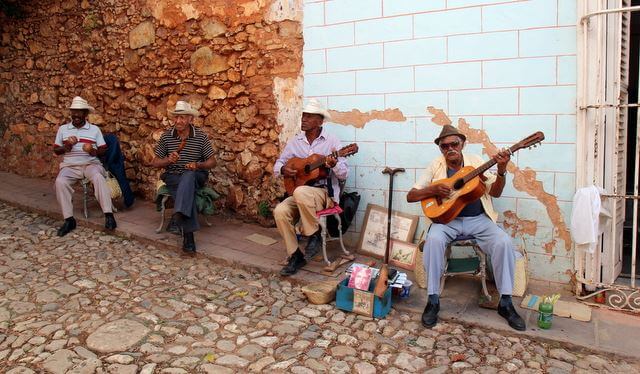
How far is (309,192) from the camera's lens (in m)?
4.34

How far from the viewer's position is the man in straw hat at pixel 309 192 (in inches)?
171

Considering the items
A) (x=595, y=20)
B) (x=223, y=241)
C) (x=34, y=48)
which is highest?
(x=34, y=48)

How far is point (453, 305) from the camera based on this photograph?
3723 millimetres

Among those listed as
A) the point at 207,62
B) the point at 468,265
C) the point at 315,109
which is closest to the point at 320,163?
the point at 315,109

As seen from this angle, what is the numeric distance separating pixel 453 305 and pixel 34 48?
288 inches

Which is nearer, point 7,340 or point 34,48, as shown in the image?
point 7,340

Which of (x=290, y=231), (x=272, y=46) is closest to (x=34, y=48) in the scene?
(x=272, y=46)

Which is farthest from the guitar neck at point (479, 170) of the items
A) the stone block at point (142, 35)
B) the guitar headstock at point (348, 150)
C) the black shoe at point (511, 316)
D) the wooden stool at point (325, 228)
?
the stone block at point (142, 35)

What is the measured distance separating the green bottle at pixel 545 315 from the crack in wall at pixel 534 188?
788 mm

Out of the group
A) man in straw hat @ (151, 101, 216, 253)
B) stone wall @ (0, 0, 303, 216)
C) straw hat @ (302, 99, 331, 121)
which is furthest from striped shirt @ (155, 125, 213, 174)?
straw hat @ (302, 99, 331, 121)

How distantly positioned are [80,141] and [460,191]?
4329 millimetres

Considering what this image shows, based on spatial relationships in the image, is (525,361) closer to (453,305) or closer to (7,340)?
(453,305)

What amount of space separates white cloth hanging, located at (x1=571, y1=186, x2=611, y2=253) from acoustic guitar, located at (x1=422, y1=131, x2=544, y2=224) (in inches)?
19.5

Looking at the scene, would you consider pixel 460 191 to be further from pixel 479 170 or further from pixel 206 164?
pixel 206 164
